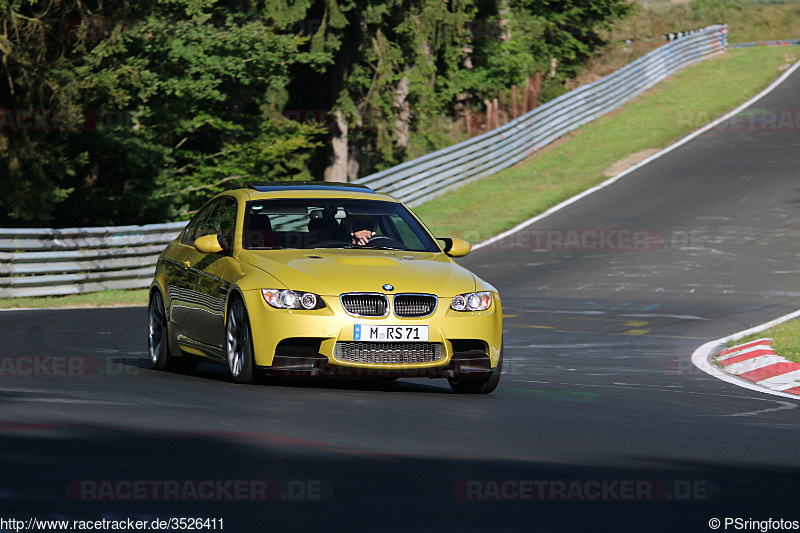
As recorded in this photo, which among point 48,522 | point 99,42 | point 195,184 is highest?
point 99,42

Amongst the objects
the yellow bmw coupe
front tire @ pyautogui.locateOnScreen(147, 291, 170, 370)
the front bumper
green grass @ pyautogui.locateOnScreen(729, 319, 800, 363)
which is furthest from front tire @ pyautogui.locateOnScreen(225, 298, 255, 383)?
green grass @ pyautogui.locateOnScreen(729, 319, 800, 363)

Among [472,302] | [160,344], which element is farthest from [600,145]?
[472,302]

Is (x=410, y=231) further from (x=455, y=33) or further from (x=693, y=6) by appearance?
(x=693, y=6)

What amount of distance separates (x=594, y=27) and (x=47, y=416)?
46096 millimetres

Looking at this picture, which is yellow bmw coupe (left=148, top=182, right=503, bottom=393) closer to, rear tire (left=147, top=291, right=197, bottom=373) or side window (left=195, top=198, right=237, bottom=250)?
side window (left=195, top=198, right=237, bottom=250)

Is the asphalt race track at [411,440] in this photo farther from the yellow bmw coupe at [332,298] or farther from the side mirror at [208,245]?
the side mirror at [208,245]

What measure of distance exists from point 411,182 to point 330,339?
21.2 metres

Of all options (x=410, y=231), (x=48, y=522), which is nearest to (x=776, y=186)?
(x=410, y=231)

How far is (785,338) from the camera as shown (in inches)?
548

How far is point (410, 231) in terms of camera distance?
11.4 m

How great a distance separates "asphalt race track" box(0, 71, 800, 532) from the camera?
5719 mm

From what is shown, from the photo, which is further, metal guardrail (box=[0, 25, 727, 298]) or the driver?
metal guardrail (box=[0, 25, 727, 298])

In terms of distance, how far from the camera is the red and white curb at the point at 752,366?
11.7m

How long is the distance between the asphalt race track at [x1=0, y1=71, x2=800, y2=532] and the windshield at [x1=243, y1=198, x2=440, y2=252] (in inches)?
46.6
